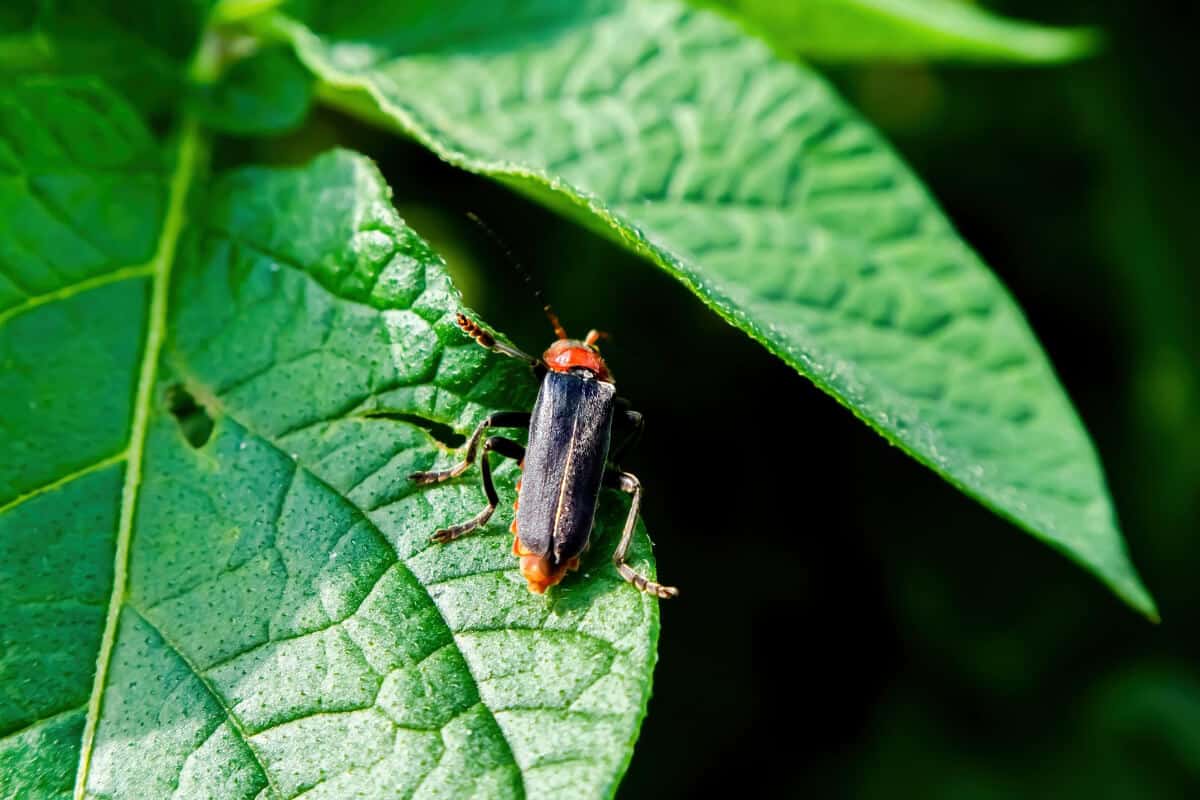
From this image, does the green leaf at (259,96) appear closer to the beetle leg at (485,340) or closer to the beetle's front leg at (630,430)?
the beetle leg at (485,340)

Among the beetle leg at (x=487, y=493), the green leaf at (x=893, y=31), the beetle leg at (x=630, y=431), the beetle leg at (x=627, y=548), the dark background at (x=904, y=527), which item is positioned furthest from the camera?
the dark background at (x=904, y=527)

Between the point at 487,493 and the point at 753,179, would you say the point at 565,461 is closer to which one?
the point at 487,493

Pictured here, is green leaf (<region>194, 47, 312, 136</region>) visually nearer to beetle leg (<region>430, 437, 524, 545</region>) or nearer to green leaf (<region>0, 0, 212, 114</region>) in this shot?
green leaf (<region>0, 0, 212, 114</region>)

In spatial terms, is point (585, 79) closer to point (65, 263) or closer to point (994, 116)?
point (65, 263)

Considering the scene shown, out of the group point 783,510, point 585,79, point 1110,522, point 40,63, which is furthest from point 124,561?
point 783,510

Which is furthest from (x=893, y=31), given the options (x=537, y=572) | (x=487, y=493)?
(x=537, y=572)

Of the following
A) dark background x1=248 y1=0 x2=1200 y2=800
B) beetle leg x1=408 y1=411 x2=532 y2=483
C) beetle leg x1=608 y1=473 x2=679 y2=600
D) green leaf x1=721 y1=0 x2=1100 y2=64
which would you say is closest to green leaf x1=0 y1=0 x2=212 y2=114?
dark background x1=248 y1=0 x2=1200 y2=800

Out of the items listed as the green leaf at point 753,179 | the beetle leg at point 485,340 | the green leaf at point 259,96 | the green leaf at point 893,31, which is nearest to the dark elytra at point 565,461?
the beetle leg at point 485,340
